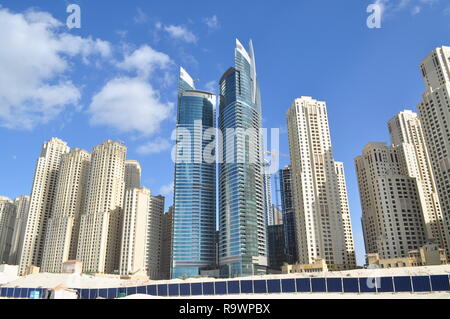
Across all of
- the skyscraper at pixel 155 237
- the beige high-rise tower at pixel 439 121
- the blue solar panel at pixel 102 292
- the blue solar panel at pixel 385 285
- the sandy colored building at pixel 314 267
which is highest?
the beige high-rise tower at pixel 439 121

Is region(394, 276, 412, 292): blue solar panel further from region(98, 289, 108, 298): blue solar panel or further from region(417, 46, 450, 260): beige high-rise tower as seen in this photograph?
region(417, 46, 450, 260): beige high-rise tower

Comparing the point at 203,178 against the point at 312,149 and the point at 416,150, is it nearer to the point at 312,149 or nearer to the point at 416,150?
the point at 312,149

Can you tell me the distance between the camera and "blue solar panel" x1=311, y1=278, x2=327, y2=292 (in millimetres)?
27256

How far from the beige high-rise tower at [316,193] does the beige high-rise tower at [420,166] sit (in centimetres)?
1869

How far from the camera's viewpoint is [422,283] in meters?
23.9

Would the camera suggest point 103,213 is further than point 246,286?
→ Yes

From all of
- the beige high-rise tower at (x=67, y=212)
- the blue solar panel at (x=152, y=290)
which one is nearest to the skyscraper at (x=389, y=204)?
the blue solar panel at (x=152, y=290)

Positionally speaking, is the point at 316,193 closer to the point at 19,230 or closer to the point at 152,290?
the point at 152,290

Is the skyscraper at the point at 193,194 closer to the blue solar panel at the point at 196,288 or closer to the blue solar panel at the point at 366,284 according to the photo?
the blue solar panel at the point at 196,288

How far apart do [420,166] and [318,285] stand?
80.8 m

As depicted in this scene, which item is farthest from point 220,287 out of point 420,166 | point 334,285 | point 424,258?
point 420,166

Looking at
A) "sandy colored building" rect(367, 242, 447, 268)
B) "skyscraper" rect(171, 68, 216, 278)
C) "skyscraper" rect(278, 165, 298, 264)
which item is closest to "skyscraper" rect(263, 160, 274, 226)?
"skyscraper" rect(278, 165, 298, 264)

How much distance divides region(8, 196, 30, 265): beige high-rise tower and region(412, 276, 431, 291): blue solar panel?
11379 centimetres

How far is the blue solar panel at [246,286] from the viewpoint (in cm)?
2998
